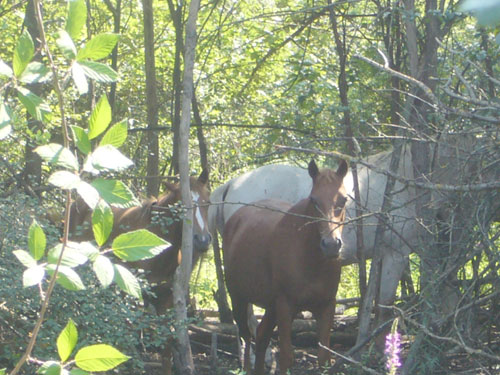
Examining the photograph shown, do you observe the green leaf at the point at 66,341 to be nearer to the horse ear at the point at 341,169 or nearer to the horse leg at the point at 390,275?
the horse ear at the point at 341,169

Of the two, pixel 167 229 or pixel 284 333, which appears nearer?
pixel 284 333

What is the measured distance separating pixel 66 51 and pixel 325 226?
4407 millimetres

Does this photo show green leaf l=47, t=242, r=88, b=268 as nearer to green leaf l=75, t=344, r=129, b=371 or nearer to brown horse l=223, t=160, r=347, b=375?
green leaf l=75, t=344, r=129, b=371

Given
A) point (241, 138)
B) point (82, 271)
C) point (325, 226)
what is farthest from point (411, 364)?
point (241, 138)

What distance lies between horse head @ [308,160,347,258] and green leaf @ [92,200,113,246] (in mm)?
4095

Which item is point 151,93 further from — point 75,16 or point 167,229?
point 75,16

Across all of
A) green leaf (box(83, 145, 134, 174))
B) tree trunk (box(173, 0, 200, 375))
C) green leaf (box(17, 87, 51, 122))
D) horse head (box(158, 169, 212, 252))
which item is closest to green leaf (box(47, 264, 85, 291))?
green leaf (box(83, 145, 134, 174))

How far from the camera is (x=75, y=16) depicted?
143 centimetres

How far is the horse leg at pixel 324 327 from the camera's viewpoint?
605cm

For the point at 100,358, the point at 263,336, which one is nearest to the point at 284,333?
the point at 263,336

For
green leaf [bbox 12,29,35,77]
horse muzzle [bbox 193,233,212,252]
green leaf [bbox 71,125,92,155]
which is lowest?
horse muzzle [bbox 193,233,212,252]

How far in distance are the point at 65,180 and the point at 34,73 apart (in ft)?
0.87

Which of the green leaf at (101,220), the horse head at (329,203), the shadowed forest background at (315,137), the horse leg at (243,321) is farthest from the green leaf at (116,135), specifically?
the horse leg at (243,321)

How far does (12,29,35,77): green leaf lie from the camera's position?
58.9 inches
